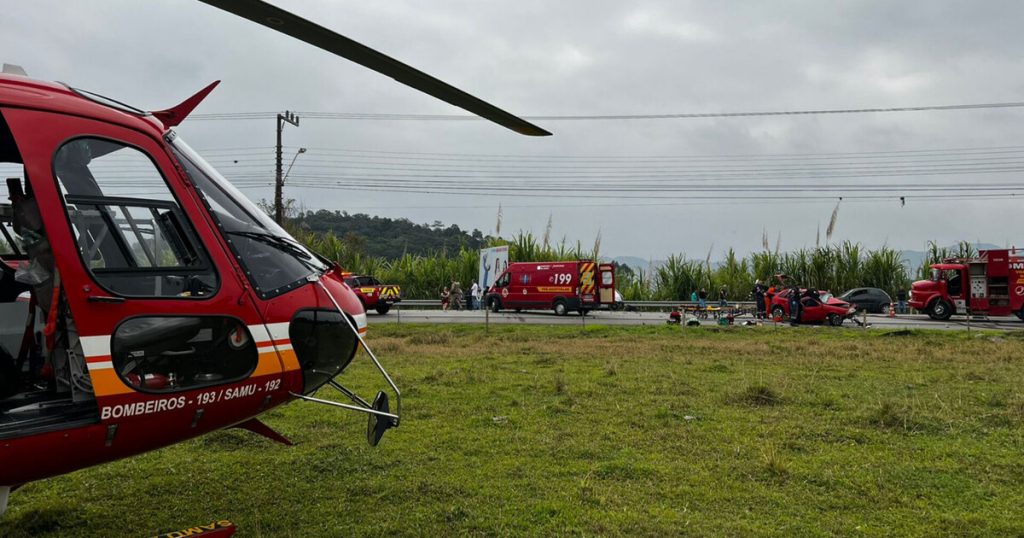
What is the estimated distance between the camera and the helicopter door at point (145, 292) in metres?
4.04

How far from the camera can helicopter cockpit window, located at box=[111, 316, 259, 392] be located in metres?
4.14

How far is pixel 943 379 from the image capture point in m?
11.5

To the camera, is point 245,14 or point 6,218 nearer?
point 245,14

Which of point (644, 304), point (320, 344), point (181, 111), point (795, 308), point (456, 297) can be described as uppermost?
point (181, 111)

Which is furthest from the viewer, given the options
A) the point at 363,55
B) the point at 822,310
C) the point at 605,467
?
the point at 822,310

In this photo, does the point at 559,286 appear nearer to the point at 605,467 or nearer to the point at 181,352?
the point at 605,467

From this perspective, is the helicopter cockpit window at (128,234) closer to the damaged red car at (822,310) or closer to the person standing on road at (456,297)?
the damaged red car at (822,310)

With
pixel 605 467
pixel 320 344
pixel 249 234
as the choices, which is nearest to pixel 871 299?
pixel 605 467

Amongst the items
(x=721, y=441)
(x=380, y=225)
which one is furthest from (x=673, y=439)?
(x=380, y=225)

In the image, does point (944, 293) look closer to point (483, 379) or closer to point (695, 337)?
point (695, 337)

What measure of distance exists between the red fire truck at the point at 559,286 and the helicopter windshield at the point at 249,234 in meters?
26.6

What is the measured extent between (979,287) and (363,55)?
32.7 m

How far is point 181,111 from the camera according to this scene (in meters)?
5.10

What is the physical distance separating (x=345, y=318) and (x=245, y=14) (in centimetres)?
213
